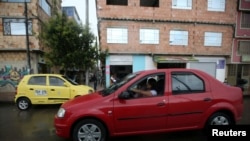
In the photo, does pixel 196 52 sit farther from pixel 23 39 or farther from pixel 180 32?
pixel 23 39

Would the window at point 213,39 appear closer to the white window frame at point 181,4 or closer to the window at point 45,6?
the white window frame at point 181,4

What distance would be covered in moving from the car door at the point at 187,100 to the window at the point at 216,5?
1205cm

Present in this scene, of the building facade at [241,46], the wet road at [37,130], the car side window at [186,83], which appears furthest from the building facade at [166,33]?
the car side window at [186,83]

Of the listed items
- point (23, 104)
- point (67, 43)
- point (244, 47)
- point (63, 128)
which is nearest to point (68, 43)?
point (67, 43)

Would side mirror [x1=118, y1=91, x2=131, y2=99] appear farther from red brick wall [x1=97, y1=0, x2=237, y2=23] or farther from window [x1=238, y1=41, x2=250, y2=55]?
window [x1=238, y1=41, x2=250, y2=55]

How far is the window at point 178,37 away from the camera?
14102 mm

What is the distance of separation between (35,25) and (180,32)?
418 inches

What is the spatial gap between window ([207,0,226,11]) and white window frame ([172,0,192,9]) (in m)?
1.53

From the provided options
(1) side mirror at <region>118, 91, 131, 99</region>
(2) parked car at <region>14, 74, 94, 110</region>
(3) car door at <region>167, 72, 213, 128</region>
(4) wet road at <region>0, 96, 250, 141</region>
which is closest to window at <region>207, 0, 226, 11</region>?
(4) wet road at <region>0, 96, 250, 141</region>

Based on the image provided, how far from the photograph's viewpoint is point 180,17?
14016mm

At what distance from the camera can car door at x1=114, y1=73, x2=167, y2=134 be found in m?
4.07

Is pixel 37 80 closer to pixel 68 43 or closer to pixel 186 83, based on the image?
pixel 68 43

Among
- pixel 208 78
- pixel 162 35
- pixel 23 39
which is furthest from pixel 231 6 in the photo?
pixel 23 39

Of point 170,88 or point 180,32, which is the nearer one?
point 170,88
